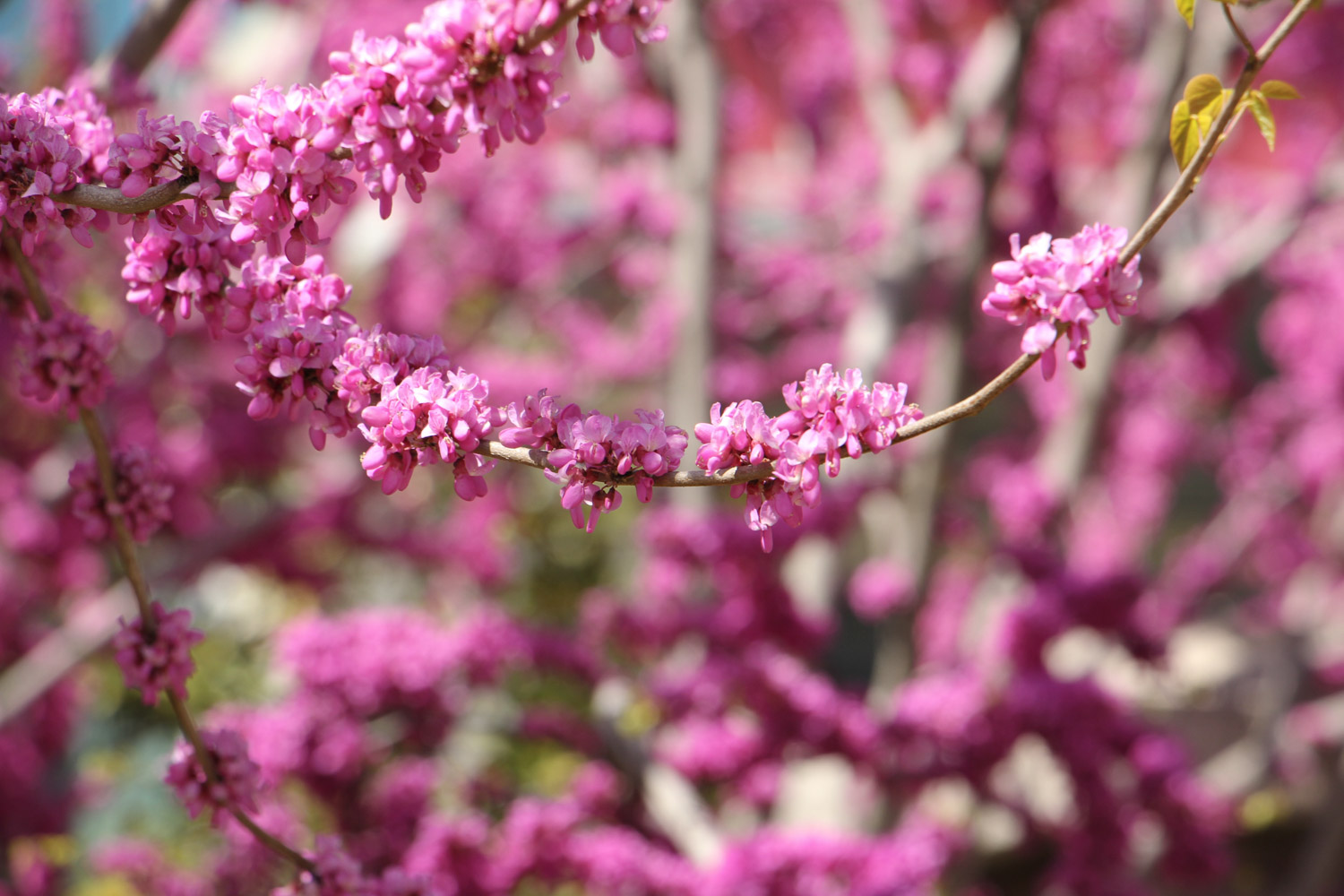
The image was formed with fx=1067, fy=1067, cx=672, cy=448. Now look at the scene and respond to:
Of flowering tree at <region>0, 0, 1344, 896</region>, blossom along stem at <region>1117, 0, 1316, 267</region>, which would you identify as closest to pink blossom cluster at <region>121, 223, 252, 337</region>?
flowering tree at <region>0, 0, 1344, 896</region>

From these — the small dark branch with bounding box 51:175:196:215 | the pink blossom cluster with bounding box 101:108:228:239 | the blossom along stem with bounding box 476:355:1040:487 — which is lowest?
the blossom along stem with bounding box 476:355:1040:487

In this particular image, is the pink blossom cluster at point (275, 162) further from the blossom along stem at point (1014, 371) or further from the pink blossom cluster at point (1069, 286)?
the pink blossom cluster at point (1069, 286)

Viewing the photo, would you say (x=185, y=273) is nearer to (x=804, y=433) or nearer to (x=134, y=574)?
(x=134, y=574)

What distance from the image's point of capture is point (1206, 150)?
1.16 m

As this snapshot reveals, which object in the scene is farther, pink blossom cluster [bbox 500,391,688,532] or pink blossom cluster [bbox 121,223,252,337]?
pink blossom cluster [bbox 121,223,252,337]

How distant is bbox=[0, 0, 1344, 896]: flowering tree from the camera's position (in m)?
1.24

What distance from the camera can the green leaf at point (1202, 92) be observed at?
1.25 metres

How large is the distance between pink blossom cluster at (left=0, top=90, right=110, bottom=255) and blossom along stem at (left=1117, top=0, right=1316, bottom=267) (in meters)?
1.20

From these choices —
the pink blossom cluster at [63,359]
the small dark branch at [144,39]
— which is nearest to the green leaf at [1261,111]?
the pink blossom cluster at [63,359]

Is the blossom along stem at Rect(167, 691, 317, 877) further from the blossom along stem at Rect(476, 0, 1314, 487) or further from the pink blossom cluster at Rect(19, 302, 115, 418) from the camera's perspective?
the blossom along stem at Rect(476, 0, 1314, 487)

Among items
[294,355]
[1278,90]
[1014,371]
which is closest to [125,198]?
[294,355]

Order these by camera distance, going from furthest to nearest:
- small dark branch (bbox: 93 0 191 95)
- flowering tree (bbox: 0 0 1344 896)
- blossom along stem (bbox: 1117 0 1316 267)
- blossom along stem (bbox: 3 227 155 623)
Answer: small dark branch (bbox: 93 0 191 95) < blossom along stem (bbox: 3 227 155 623) < flowering tree (bbox: 0 0 1344 896) < blossom along stem (bbox: 1117 0 1316 267)

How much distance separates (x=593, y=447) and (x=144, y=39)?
1.61 m

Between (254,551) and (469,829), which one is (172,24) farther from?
(254,551)
